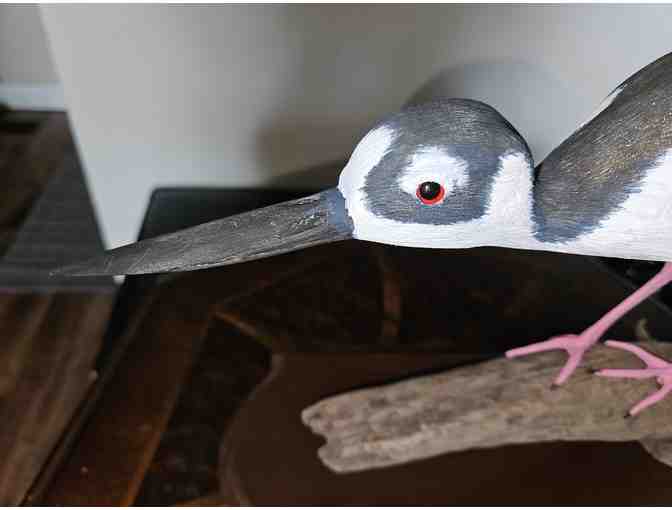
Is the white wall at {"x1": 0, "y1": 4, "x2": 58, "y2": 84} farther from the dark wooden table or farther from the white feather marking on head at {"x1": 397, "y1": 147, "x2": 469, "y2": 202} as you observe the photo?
the white feather marking on head at {"x1": 397, "y1": 147, "x2": 469, "y2": 202}

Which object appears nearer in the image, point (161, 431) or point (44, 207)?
point (161, 431)

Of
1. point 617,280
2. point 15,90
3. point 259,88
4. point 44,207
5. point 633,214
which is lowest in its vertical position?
point 44,207

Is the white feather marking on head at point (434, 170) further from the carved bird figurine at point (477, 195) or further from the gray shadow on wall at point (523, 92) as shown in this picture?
the gray shadow on wall at point (523, 92)

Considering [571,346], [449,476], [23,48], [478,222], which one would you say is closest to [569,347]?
[571,346]

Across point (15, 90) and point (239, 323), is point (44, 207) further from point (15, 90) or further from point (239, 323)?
point (239, 323)

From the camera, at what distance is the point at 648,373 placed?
0.61 metres

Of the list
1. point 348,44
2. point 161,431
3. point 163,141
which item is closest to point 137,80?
point 163,141

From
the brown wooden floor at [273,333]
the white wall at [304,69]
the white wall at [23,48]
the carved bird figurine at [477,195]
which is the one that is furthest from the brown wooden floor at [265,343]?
the white wall at [23,48]

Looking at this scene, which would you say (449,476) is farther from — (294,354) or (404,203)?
(404,203)

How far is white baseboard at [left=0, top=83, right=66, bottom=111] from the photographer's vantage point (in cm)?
151

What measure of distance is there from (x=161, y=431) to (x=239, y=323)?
0.50 feet

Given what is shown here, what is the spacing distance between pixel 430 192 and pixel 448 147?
0.03 metres

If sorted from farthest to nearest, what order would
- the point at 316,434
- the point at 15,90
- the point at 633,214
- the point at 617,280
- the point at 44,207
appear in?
the point at 15,90
the point at 44,207
the point at 617,280
the point at 316,434
the point at 633,214

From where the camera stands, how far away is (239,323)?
77cm
